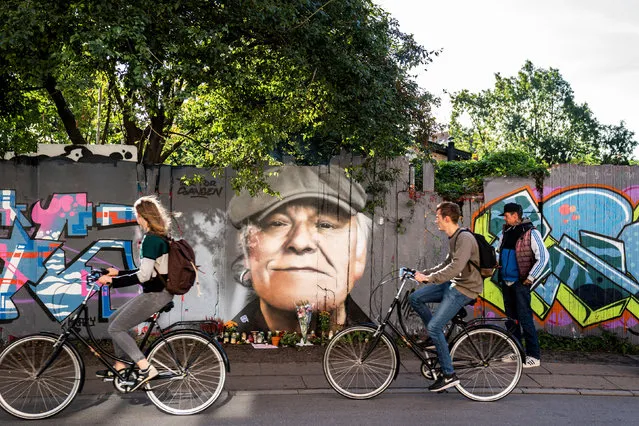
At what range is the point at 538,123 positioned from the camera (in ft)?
202

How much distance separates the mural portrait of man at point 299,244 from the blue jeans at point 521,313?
2.21 m

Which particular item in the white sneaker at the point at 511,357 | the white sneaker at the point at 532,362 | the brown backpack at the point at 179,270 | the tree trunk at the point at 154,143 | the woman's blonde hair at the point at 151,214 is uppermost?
the tree trunk at the point at 154,143

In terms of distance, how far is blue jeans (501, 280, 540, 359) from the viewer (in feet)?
24.0

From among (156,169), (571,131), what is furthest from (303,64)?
(571,131)

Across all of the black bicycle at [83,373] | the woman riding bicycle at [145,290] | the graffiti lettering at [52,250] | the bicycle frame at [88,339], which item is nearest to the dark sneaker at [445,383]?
the black bicycle at [83,373]

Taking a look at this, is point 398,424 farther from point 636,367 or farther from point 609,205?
point 609,205

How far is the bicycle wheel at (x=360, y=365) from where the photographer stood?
19.8ft

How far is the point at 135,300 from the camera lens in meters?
5.54

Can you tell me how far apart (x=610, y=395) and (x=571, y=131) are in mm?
57857

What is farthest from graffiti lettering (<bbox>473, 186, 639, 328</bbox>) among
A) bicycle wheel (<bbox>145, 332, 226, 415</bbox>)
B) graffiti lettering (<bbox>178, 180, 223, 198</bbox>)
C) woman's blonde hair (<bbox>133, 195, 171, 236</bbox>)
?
woman's blonde hair (<bbox>133, 195, 171, 236</bbox>)

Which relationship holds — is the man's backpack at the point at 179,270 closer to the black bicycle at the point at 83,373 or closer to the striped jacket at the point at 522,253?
the black bicycle at the point at 83,373

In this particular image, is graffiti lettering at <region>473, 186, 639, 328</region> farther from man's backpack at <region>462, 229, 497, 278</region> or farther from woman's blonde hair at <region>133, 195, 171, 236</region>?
woman's blonde hair at <region>133, 195, 171, 236</region>

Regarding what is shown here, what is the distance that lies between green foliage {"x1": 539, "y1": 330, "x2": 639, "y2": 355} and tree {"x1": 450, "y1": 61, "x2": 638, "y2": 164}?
165 ft

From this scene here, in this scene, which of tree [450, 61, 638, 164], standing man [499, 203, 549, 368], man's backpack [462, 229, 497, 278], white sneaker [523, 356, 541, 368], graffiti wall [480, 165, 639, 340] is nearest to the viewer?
man's backpack [462, 229, 497, 278]
